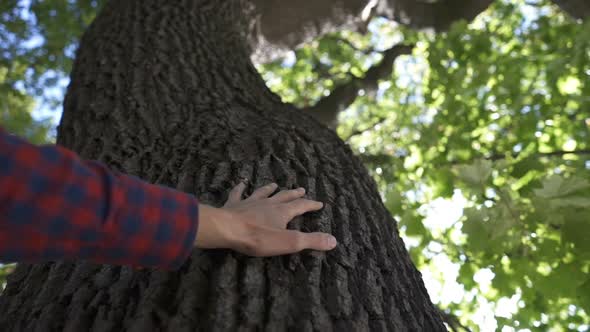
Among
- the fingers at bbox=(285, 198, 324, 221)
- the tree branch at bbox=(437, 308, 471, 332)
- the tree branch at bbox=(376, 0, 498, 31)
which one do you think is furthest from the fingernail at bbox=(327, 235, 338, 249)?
the tree branch at bbox=(376, 0, 498, 31)

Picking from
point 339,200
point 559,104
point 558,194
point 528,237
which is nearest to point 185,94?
point 339,200

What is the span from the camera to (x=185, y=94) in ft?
Answer: 7.16

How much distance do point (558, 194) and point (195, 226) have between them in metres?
1.90

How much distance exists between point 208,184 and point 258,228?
430 mm

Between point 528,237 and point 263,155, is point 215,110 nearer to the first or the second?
point 263,155

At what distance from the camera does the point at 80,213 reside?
767mm

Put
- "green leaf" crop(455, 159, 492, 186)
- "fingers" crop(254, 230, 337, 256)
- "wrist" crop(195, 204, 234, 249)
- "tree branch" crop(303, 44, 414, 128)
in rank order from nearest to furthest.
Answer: "wrist" crop(195, 204, 234, 249) < "fingers" crop(254, 230, 337, 256) < "green leaf" crop(455, 159, 492, 186) < "tree branch" crop(303, 44, 414, 128)

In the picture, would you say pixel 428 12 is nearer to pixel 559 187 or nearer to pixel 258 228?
pixel 559 187

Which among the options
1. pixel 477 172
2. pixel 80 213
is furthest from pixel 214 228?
pixel 477 172

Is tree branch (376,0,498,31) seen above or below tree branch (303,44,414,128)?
above

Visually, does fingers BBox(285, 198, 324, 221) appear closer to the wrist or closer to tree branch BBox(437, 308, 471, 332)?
the wrist

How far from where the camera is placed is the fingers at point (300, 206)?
1.24 m

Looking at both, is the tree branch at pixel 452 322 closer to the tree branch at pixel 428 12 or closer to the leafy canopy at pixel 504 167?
the leafy canopy at pixel 504 167

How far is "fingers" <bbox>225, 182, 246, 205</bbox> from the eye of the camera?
1.28 m
